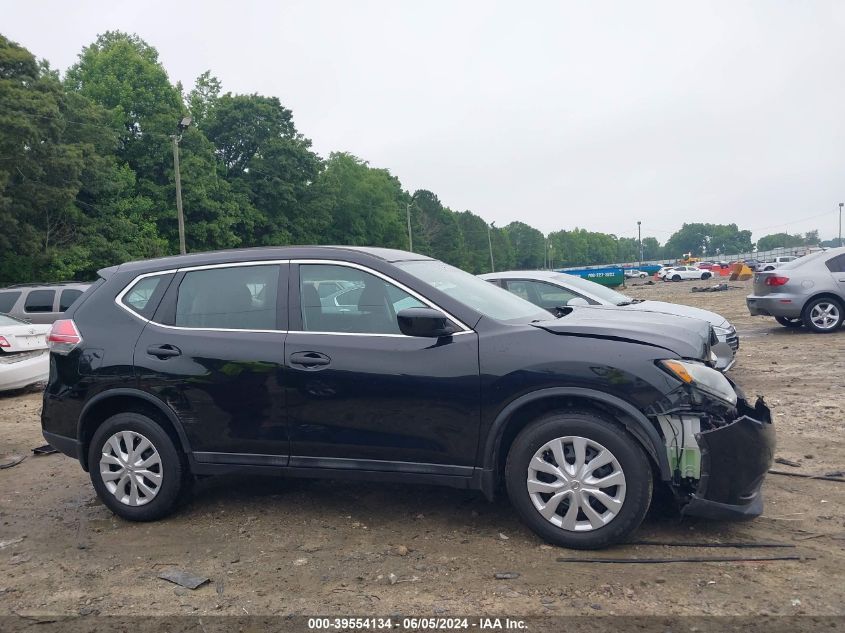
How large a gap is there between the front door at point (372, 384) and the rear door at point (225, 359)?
13cm

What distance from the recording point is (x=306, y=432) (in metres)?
4.26

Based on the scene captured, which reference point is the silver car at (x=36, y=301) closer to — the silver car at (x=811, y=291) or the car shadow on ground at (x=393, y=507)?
the car shadow on ground at (x=393, y=507)

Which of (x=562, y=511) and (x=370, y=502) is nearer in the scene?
(x=562, y=511)

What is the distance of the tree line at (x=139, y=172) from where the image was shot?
30312mm

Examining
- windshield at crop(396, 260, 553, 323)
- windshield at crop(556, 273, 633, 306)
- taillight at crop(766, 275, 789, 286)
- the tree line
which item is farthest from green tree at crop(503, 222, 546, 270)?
windshield at crop(396, 260, 553, 323)

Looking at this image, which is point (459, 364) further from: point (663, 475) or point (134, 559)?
point (134, 559)

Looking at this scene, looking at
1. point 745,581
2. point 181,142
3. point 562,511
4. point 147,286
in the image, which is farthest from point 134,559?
point 181,142

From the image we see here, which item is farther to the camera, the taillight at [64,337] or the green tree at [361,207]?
the green tree at [361,207]

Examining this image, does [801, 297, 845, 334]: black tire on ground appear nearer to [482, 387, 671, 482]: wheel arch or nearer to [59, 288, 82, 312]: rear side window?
[482, 387, 671, 482]: wheel arch

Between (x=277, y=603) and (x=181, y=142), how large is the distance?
43066 millimetres

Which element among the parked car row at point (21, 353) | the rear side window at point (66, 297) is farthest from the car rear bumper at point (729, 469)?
the rear side window at point (66, 297)

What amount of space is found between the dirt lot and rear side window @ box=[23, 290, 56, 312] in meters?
9.42

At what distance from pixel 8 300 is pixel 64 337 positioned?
1083 cm

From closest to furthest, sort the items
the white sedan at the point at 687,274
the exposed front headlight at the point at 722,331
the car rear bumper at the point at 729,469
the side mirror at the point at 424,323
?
1. the car rear bumper at the point at 729,469
2. the side mirror at the point at 424,323
3. the exposed front headlight at the point at 722,331
4. the white sedan at the point at 687,274
